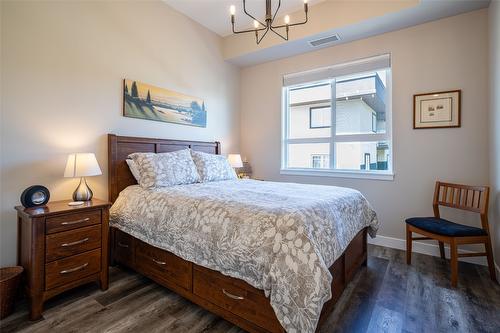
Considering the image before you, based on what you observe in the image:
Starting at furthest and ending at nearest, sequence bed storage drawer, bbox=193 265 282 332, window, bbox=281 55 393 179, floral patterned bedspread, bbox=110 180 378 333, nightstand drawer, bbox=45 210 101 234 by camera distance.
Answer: window, bbox=281 55 393 179, nightstand drawer, bbox=45 210 101 234, bed storage drawer, bbox=193 265 282 332, floral patterned bedspread, bbox=110 180 378 333

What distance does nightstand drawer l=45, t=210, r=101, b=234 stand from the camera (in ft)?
5.77

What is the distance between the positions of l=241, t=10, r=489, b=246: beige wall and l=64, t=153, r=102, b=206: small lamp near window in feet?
9.30

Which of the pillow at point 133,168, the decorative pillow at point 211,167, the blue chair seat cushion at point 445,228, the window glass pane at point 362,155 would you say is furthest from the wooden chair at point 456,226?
the pillow at point 133,168

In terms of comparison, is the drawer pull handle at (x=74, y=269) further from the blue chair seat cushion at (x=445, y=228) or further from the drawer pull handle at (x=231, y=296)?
the blue chair seat cushion at (x=445, y=228)

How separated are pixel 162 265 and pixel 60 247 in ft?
2.46

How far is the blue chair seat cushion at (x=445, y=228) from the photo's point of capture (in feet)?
7.02

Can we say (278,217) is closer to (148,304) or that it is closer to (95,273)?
(148,304)

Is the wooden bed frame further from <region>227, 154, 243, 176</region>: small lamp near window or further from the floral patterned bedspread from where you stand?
<region>227, 154, 243, 176</region>: small lamp near window

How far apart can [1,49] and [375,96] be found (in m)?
3.91

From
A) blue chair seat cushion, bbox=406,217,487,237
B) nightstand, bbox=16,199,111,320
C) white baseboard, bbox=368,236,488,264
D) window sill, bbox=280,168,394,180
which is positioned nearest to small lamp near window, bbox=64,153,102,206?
nightstand, bbox=16,199,111,320

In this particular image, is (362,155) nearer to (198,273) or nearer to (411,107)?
(411,107)

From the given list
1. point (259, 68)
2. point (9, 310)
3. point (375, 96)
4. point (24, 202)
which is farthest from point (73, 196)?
point (375, 96)

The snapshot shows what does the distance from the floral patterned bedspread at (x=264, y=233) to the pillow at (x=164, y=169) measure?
16cm

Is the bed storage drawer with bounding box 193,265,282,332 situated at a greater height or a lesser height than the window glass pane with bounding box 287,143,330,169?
lesser
